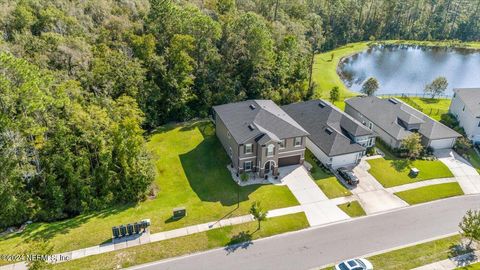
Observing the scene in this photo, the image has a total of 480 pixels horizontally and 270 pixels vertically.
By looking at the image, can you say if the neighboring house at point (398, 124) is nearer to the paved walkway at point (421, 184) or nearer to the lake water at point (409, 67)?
the paved walkway at point (421, 184)

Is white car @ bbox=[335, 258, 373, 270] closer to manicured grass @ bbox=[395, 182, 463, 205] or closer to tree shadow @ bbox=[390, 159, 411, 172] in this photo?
manicured grass @ bbox=[395, 182, 463, 205]

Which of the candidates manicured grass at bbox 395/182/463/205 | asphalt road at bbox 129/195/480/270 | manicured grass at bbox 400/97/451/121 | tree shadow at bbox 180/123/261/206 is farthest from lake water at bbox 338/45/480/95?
tree shadow at bbox 180/123/261/206

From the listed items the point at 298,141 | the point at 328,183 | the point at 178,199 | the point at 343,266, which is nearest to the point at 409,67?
the point at 298,141

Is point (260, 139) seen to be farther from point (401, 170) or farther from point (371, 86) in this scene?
point (371, 86)

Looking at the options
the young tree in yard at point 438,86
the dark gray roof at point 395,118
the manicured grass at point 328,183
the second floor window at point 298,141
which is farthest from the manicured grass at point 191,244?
the young tree in yard at point 438,86

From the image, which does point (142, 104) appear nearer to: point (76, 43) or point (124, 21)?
point (76, 43)

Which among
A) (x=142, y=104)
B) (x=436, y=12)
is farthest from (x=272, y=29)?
(x=436, y=12)
